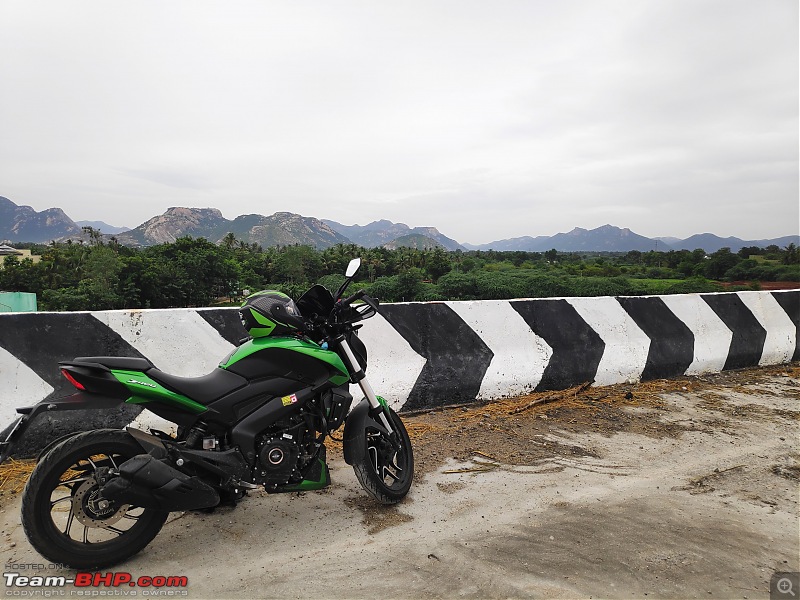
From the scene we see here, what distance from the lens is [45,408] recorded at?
242cm

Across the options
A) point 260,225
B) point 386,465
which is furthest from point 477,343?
point 260,225

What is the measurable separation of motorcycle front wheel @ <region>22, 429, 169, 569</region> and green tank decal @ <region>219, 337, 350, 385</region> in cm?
67

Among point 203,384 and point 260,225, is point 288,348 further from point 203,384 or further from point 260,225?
point 260,225

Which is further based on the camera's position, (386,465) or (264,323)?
(386,465)

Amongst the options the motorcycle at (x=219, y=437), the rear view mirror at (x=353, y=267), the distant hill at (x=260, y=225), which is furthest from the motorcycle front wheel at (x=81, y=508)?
the distant hill at (x=260, y=225)

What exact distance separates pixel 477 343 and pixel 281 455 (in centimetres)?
281

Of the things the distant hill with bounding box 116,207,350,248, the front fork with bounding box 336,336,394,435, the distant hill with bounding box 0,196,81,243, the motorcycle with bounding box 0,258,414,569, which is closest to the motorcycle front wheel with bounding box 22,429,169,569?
the motorcycle with bounding box 0,258,414,569

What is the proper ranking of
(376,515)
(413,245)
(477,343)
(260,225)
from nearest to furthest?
1. (376,515)
2. (477,343)
3. (413,245)
4. (260,225)

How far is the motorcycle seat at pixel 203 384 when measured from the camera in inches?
106

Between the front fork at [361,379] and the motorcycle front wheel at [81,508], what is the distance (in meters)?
1.23

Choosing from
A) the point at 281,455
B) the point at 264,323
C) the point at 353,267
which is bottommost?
the point at 281,455

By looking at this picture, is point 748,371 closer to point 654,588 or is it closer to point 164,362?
point 654,588

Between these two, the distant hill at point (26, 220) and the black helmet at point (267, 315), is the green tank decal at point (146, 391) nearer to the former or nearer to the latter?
the black helmet at point (267, 315)

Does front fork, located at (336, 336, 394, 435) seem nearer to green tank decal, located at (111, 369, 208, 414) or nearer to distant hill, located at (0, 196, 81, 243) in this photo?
green tank decal, located at (111, 369, 208, 414)
